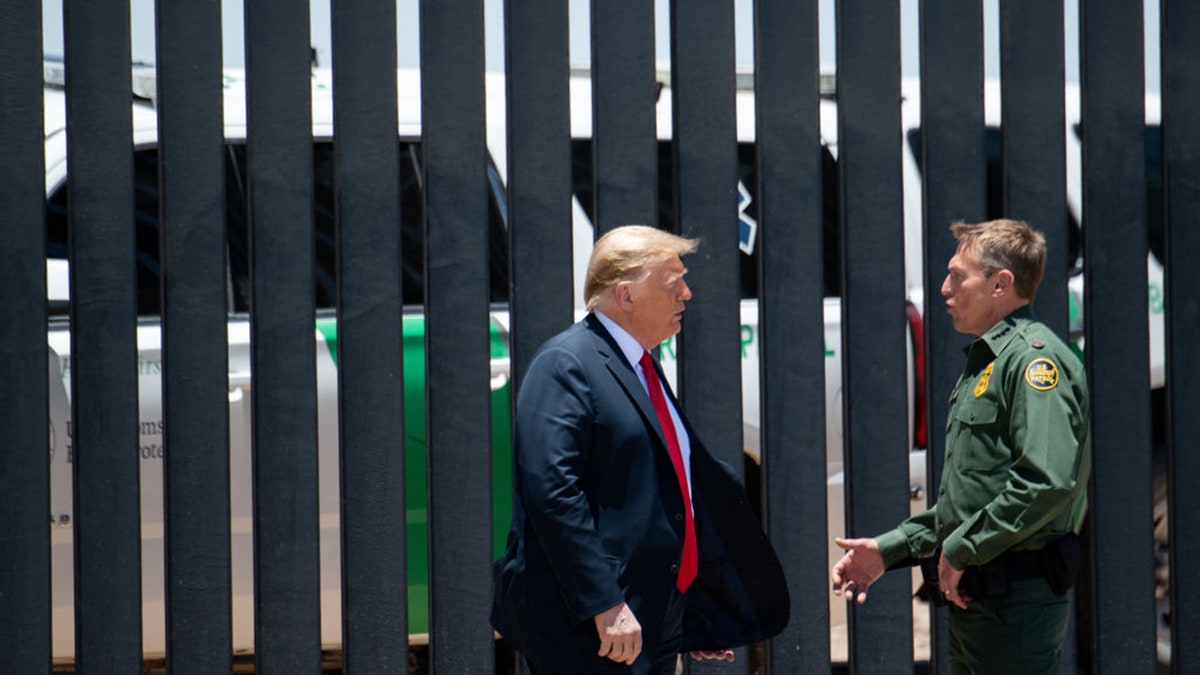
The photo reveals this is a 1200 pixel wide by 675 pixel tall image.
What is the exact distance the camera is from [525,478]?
3.02m

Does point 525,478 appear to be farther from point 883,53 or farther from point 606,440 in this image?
point 883,53

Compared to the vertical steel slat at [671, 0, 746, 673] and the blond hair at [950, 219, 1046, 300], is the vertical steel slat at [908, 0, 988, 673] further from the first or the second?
the blond hair at [950, 219, 1046, 300]

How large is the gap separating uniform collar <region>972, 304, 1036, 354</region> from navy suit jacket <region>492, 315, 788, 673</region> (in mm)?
802

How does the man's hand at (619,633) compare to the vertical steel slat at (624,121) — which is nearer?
the man's hand at (619,633)

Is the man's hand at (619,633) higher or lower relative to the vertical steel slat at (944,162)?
lower

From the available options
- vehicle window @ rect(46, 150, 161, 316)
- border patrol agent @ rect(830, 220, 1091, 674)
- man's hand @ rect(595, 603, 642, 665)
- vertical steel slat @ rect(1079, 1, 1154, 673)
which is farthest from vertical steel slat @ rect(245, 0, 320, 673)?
vertical steel slat @ rect(1079, 1, 1154, 673)

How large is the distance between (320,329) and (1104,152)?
238 cm

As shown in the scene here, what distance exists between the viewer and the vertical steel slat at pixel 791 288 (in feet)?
13.7

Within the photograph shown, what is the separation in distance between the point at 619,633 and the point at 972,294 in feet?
3.81

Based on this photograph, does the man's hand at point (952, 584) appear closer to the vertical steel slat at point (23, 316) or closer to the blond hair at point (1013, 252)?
the blond hair at point (1013, 252)

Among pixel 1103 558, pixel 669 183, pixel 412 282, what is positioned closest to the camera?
pixel 1103 558

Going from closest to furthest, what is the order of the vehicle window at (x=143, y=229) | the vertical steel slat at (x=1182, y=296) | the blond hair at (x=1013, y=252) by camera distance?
the blond hair at (x=1013, y=252) → the vertical steel slat at (x=1182, y=296) → the vehicle window at (x=143, y=229)

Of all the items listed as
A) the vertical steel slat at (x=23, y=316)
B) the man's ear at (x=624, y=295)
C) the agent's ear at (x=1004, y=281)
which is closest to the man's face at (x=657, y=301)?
the man's ear at (x=624, y=295)

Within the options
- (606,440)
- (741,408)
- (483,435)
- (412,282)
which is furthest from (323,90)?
(606,440)
